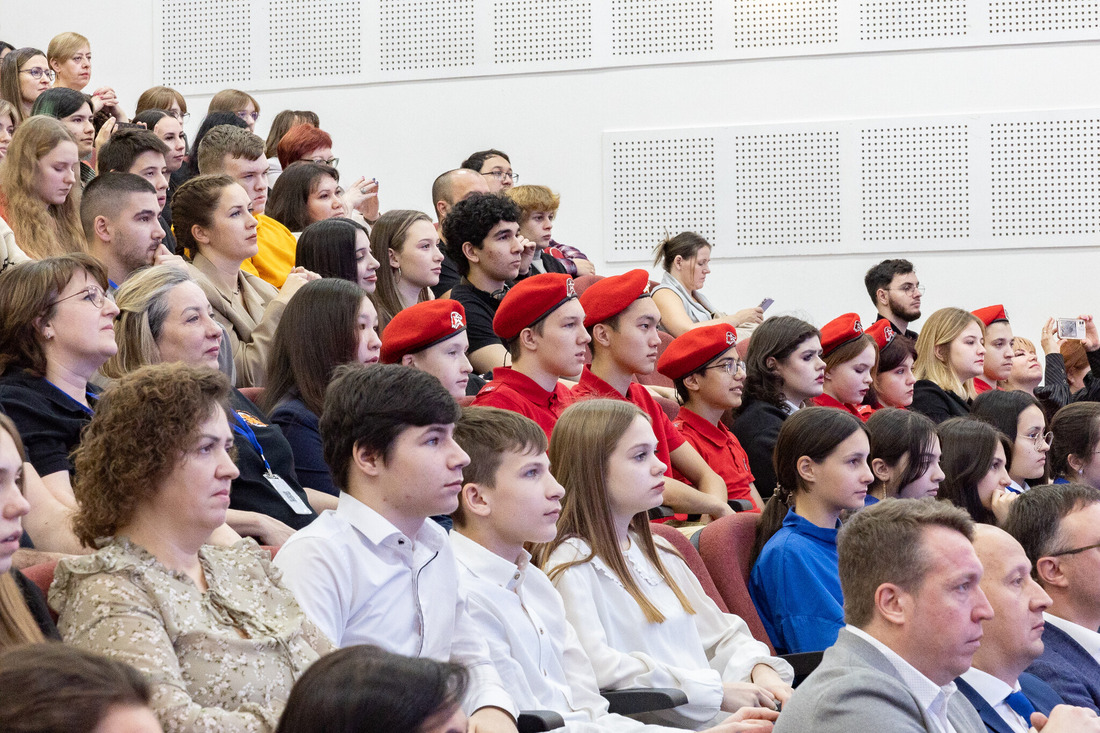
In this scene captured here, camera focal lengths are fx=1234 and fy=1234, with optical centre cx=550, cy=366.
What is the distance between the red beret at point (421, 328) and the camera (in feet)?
11.0

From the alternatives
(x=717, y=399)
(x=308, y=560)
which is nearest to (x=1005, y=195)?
(x=717, y=399)

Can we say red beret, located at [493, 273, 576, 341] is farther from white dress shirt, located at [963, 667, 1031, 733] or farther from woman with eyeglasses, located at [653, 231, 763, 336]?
woman with eyeglasses, located at [653, 231, 763, 336]

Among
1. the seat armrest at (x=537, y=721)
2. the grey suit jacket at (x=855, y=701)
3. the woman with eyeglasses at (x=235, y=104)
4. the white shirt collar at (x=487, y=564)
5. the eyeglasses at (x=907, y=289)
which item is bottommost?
the seat armrest at (x=537, y=721)

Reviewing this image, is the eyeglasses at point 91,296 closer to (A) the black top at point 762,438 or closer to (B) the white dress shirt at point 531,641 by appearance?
(B) the white dress shirt at point 531,641

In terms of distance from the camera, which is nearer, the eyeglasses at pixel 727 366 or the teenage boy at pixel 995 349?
the eyeglasses at pixel 727 366

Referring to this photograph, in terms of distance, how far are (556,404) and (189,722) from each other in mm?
2249

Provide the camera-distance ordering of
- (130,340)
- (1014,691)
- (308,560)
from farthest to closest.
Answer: (130,340), (1014,691), (308,560)

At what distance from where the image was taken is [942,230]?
7.56 m

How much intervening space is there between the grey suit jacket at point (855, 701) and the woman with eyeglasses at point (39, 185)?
9.50ft

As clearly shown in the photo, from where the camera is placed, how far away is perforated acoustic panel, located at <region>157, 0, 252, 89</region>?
8.29 meters

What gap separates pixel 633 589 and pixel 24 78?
4646mm

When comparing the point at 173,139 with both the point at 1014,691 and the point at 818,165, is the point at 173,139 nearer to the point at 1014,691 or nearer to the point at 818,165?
the point at 818,165

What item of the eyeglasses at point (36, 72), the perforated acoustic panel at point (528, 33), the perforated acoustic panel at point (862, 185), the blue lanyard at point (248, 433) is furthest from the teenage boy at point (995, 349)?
the eyeglasses at point (36, 72)

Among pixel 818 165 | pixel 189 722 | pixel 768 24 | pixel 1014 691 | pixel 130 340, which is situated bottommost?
pixel 1014 691
